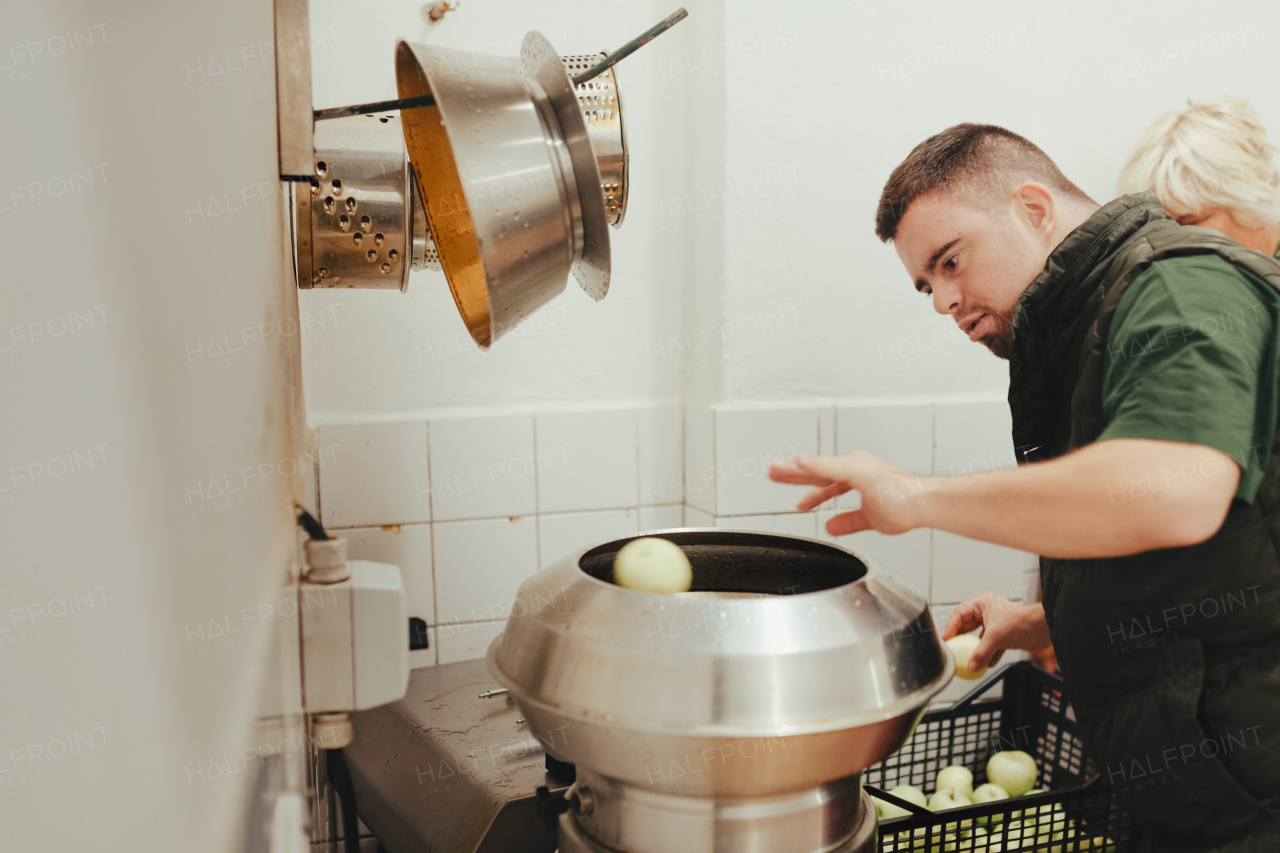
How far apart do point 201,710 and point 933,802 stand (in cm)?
117

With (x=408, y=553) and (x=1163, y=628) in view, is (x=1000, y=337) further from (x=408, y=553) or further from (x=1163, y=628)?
(x=408, y=553)

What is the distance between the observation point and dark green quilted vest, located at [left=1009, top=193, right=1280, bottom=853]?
0.86 meters

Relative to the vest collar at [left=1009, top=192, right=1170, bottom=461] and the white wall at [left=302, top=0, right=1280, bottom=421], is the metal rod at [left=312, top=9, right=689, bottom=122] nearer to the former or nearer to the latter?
the vest collar at [left=1009, top=192, right=1170, bottom=461]

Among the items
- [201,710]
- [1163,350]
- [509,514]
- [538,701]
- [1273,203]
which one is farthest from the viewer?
[509,514]

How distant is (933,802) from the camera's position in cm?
120

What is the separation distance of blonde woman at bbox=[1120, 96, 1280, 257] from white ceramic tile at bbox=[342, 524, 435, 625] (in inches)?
53.7

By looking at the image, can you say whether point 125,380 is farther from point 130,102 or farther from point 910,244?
point 910,244

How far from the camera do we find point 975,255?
3.63 ft

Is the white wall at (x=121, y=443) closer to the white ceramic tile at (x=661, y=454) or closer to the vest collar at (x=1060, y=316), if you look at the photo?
the vest collar at (x=1060, y=316)

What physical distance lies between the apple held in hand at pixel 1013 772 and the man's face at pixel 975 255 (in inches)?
24.5

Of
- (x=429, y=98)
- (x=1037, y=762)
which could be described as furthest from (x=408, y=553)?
(x=1037, y=762)

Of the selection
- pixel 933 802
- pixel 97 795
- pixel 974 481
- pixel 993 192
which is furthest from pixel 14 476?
pixel 933 802

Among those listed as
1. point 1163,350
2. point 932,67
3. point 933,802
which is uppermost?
point 932,67

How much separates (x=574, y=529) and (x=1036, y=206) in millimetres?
905
